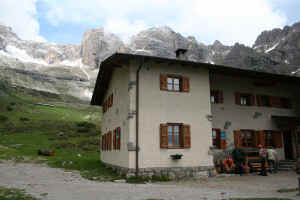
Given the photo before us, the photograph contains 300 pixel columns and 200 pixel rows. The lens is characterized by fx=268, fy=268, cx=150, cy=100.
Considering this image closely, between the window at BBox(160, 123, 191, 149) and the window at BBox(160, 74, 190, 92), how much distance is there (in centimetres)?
193

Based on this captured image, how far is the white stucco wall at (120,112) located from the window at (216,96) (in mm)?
5969

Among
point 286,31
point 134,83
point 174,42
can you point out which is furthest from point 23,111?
point 174,42

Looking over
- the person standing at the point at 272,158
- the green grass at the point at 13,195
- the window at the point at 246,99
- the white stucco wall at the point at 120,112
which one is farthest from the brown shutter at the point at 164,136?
the window at the point at 246,99

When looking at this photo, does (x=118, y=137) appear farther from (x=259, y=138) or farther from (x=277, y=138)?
(x=277, y=138)

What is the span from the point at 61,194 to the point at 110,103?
1018 cm

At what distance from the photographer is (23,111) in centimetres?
6041

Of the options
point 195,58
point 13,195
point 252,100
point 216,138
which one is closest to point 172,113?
point 216,138

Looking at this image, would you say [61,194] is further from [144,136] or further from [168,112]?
[168,112]

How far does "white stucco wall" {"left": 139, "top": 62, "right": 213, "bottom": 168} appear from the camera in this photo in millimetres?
13094

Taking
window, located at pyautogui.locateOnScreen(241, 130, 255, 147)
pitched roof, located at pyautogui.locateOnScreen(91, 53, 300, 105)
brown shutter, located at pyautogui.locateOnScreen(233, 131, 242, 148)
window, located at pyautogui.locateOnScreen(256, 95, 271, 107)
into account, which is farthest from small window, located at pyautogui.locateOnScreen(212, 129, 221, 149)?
window, located at pyautogui.locateOnScreen(256, 95, 271, 107)

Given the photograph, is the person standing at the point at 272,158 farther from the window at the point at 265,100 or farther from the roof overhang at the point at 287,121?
the window at the point at 265,100

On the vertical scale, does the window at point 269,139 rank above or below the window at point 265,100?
below

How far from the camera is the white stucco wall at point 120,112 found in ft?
44.2

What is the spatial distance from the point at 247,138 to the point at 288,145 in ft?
13.0
